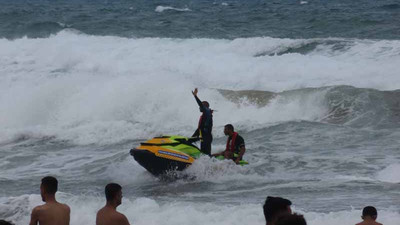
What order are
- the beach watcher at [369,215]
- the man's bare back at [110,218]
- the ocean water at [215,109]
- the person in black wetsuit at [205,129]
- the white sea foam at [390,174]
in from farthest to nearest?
1. the person in black wetsuit at [205,129]
2. the white sea foam at [390,174]
3. the ocean water at [215,109]
4. the beach watcher at [369,215]
5. the man's bare back at [110,218]

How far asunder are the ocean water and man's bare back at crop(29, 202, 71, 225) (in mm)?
3690

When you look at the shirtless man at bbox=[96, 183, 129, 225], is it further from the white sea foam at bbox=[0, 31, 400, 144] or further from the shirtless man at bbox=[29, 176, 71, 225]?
the white sea foam at bbox=[0, 31, 400, 144]

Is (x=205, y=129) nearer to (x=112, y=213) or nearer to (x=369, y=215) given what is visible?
(x=369, y=215)

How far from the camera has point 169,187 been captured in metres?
11.7

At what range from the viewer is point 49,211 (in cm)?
572

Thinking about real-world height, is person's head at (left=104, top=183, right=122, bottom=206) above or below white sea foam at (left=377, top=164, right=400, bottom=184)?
above

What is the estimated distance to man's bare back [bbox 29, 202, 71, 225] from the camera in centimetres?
570

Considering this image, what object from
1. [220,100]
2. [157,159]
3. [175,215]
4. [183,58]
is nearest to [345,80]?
[220,100]

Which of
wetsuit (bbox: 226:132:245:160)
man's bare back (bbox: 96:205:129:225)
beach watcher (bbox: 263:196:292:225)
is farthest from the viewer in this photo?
wetsuit (bbox: 226:132:245:160)

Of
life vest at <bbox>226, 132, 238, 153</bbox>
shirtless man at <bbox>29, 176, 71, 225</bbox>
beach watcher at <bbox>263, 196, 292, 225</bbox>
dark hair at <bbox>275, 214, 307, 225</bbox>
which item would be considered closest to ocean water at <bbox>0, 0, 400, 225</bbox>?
life vest at <bbox>226, 132, 238, 153</bbox>

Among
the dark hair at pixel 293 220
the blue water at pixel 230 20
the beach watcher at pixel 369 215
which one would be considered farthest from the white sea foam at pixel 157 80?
the dark hair at pixel 293 220

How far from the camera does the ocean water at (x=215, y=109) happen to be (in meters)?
10.7

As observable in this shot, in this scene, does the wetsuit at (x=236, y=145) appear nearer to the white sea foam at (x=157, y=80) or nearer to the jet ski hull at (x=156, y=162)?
the jet ski hull at (x=156, y=162)

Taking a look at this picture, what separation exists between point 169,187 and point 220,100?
8.04m
